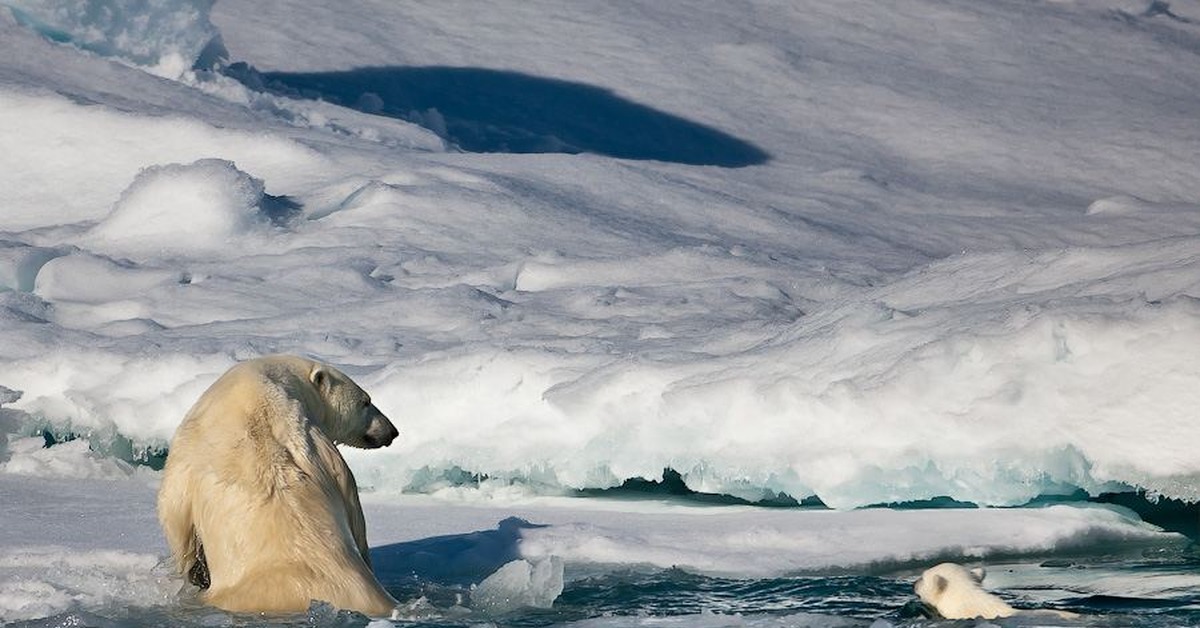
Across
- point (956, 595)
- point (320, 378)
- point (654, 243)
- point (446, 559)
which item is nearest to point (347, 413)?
point (320, 378)

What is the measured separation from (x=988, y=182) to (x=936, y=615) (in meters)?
10.6

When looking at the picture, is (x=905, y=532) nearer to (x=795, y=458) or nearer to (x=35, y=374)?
(x=795, y=458)

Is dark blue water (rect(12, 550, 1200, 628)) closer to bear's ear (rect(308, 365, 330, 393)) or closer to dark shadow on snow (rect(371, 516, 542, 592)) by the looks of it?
dark shadow on snow (rect(371, 516, 542, 592))

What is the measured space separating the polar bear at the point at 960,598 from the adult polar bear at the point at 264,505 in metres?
1.27

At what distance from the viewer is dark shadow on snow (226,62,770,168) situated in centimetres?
1507

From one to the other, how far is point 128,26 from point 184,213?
14.5ft

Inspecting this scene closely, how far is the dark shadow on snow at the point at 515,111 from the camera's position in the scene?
15.1m

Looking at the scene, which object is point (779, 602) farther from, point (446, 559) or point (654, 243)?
point (654, 243)

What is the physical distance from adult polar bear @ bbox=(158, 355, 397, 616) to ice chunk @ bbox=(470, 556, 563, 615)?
32 centimetres

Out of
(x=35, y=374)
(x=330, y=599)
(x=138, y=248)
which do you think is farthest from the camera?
(x=138, y=248)

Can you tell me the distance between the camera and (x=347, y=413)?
4.84 meters

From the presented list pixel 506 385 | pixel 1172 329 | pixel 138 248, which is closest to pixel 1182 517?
pixel 1172 329

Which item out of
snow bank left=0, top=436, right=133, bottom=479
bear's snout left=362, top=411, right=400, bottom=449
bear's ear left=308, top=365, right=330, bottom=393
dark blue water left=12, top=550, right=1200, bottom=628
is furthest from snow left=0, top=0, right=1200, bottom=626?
bear's ear left=308, top=365, right=330, bottom=393

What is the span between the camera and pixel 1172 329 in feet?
16.6
